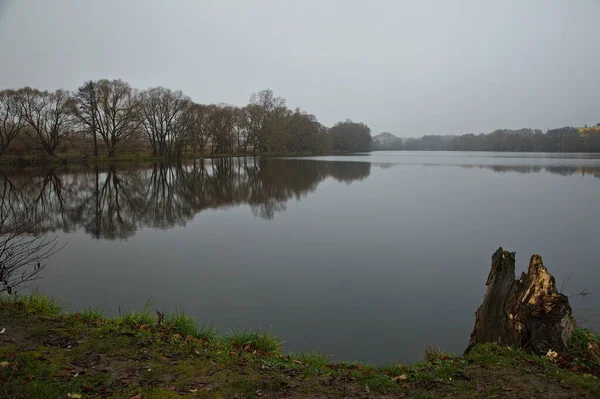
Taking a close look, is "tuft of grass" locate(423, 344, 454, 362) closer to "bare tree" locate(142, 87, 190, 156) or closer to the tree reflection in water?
the tree reflection in water

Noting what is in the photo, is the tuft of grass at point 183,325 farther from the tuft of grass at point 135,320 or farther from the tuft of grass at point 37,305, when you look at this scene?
the tuft of grass at point 37,305

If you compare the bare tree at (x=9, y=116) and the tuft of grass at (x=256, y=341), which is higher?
the bare tree at (x=9, y=116)

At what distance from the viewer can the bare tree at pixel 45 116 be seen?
1829 inches

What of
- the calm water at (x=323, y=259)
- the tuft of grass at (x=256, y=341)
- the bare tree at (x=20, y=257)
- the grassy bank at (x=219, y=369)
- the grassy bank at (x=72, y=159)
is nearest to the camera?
the grassy bank at (x=219, y=369)

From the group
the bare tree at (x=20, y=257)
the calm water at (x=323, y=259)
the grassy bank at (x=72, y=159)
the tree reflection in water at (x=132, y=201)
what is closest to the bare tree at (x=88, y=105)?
the grassy bank at (x=72, y=159)

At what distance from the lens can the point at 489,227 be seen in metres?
12.4

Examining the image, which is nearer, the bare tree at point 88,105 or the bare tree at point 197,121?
the bare tree at point 88,105

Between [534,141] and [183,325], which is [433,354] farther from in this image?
[534,141]

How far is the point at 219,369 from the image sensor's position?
4062 millimetres

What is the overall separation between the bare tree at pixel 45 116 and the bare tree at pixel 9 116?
52cm

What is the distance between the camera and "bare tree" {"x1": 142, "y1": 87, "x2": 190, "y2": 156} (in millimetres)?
54656

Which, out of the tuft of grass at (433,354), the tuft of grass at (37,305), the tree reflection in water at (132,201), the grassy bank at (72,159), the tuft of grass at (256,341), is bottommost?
the tuft of grass at (433,354)

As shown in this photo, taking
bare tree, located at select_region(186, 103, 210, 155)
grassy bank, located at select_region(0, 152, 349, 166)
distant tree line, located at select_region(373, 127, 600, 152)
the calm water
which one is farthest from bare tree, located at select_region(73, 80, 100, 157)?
distant tree line, located at select_region(373, 127, 600, 152)

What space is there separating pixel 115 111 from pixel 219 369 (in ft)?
180
